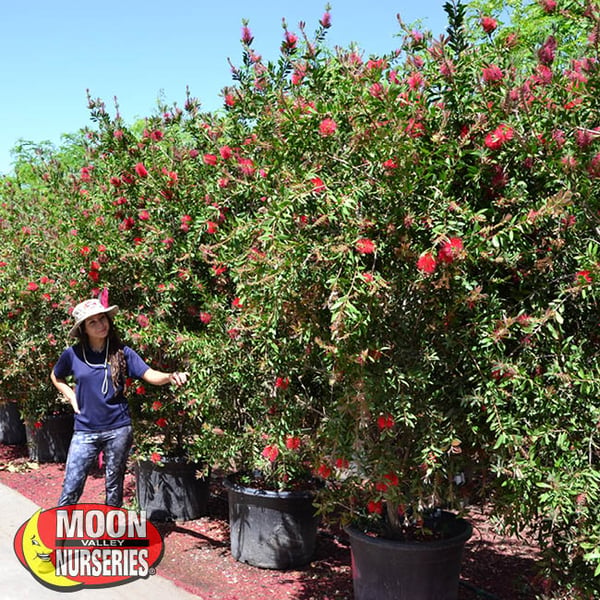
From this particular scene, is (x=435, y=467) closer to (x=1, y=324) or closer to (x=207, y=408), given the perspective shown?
(x=207, y=408)

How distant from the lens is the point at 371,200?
2.87 metres

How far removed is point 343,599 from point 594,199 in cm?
270

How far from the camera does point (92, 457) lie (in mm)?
4395

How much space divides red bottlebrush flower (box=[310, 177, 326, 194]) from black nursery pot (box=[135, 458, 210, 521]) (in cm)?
319

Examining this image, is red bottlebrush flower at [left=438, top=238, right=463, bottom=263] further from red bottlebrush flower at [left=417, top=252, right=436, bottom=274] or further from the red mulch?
the red mulch

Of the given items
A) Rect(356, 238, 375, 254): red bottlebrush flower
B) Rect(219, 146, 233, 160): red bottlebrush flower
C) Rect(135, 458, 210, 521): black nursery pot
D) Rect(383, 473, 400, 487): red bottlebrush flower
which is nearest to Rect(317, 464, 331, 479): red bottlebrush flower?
Rect(383, 473, 400, 487): red bottlebrush flower

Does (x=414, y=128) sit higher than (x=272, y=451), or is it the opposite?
(x=414, y=128)

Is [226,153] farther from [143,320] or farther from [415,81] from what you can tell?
[415,81]

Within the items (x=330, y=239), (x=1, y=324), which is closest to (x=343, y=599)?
(x=330, y=239)

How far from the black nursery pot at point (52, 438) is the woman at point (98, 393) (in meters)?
3.16

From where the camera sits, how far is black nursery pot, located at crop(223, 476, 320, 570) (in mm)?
4449

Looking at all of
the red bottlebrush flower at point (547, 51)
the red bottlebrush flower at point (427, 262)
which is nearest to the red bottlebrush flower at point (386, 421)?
the red bottlebrush flower at point (427, 262)

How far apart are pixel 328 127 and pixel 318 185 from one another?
284mm

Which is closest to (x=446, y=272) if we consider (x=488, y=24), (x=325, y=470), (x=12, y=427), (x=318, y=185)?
(x=318, y=185)
